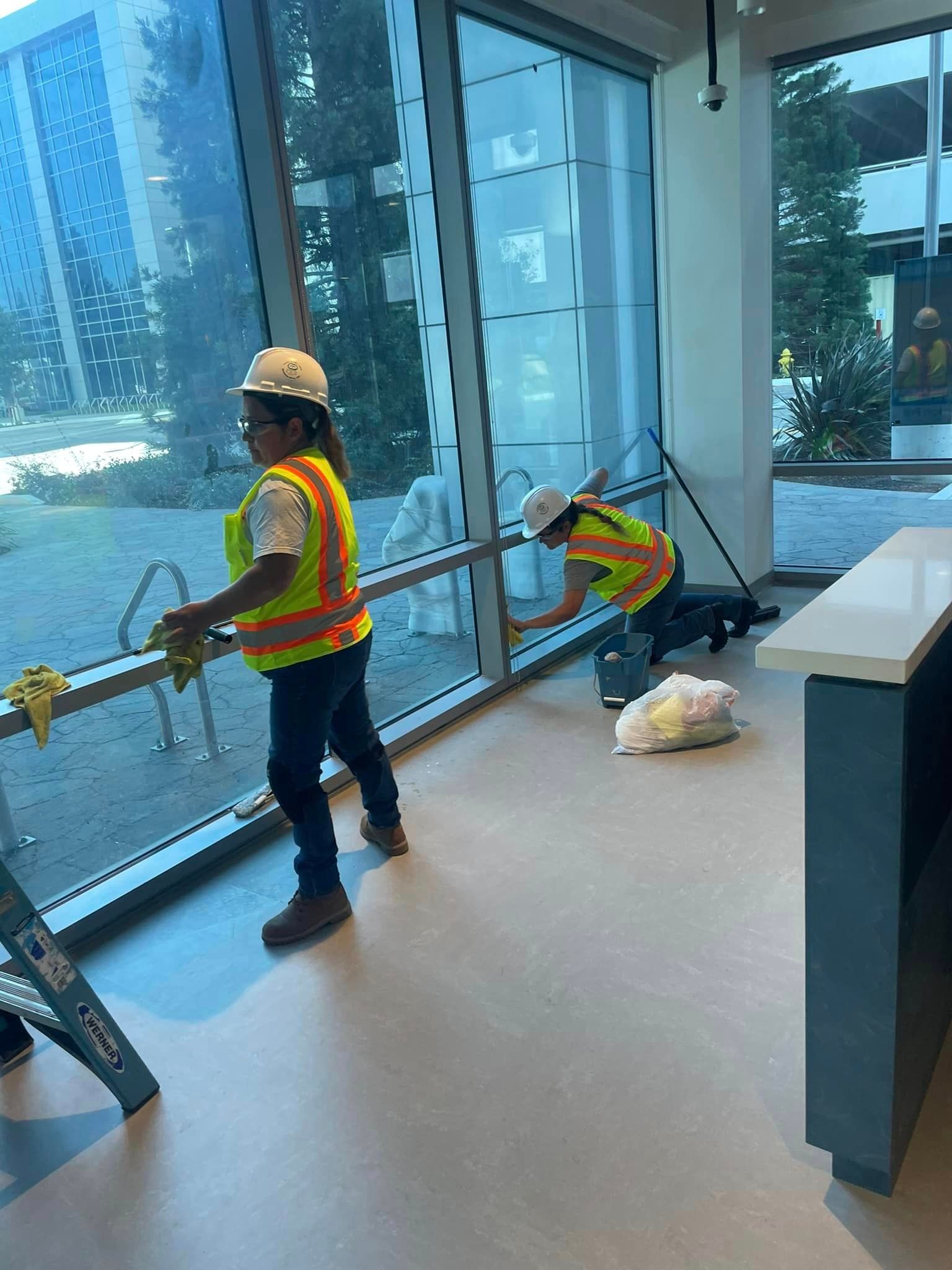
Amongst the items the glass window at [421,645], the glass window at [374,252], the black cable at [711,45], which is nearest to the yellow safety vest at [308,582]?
the glass window at [374,252]

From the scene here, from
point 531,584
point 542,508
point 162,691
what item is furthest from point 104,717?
point 531,584

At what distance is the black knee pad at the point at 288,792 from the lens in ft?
7.86

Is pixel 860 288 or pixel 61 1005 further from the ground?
pixel 860 288

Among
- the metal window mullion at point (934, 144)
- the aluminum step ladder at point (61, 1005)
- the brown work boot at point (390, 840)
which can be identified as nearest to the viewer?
the aluminum step ladder at point (61, 1005)

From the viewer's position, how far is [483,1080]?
194cm

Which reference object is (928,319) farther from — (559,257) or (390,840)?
(390,840)

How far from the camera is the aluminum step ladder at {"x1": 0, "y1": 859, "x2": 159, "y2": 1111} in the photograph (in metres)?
1.78

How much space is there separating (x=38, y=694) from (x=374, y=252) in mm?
2163

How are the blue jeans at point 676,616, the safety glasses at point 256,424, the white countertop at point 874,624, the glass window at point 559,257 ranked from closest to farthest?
1. the white countertop at point 874,624
2. the safety glasses at point 256,424
3. the glass window at point 559,257
4. the blue jeans at point 676,616

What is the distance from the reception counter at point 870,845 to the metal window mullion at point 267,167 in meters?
2.05

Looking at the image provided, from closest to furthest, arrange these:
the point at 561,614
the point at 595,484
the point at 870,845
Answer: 1. the point at 870,845
2. the point at 561,614
3. the point at 595,484

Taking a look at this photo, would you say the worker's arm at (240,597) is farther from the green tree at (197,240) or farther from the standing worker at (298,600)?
the green tree at (197,240)

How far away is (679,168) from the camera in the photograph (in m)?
4.85

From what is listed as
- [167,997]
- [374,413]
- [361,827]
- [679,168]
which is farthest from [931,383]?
[167,997]
